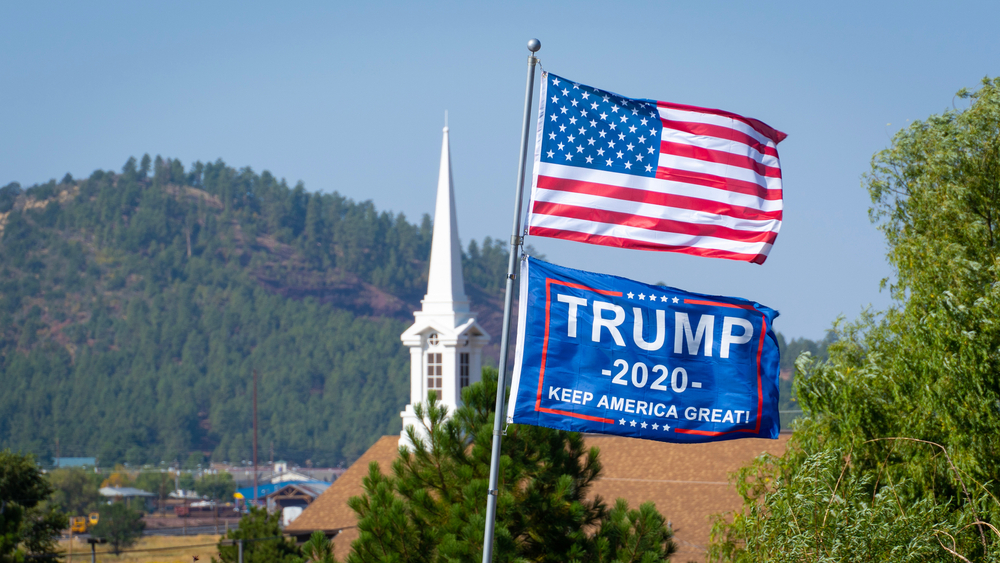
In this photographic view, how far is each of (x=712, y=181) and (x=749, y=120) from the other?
2.54 ft

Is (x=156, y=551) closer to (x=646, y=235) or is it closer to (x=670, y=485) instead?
(x=670, y=485)

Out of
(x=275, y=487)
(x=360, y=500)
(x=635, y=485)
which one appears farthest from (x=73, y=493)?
(x=360, y=500)

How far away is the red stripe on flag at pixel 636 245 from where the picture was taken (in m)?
10.1

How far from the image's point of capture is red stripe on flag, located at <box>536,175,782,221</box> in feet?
33.5

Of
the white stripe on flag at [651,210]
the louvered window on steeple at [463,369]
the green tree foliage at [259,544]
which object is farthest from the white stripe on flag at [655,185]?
the louvered window on steeple at [463,369]

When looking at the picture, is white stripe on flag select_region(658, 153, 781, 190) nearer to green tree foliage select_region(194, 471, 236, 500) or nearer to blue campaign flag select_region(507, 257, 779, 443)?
blue campaign flag select_region(507, 257, 779, 443)

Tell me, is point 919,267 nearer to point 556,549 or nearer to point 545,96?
point 556,549

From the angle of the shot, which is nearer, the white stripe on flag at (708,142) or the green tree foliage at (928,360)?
the white stripe on flag at (708,142)

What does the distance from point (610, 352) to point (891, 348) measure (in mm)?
10618

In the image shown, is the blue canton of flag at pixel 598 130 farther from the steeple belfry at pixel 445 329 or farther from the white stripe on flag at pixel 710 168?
the steeple belfry at pixel 445 329

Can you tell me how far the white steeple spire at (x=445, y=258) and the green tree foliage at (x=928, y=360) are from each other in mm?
18623

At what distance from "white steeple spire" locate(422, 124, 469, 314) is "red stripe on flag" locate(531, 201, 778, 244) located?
27.2m

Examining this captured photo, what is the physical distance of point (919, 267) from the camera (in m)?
17.8

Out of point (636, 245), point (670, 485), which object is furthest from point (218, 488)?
point (636, 245)
